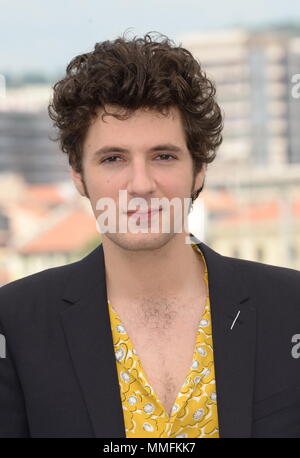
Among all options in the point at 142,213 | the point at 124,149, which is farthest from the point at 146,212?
the point at 124,149

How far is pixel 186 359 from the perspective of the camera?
3305 millimetres

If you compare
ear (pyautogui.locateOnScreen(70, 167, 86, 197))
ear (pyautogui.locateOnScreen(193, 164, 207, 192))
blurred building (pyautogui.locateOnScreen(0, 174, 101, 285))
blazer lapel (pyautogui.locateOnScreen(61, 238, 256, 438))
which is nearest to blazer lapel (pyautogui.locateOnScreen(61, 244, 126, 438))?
blazer lapel (pyautogui.locateOnScreen(61, 238, 256, 438))

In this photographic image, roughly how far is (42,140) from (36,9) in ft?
83.2

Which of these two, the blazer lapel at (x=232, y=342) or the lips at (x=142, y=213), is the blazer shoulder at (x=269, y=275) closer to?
the blazer lapel at (x=232, y=342)

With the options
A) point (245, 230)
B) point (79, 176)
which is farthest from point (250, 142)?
point (79, 176)

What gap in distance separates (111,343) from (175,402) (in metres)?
0.34

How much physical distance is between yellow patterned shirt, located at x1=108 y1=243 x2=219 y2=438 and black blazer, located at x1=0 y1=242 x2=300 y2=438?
0.05 meters

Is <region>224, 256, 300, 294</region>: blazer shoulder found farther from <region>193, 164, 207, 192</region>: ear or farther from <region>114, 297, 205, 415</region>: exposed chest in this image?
<region>193, 164, 207, 192</region>: ear

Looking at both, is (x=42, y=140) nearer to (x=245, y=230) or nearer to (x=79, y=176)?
(x=245, y=230)

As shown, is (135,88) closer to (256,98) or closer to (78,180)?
(78,180)

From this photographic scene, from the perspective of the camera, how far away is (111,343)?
328cm

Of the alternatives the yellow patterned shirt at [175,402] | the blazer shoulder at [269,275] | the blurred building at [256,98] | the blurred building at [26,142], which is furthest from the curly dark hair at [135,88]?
the blurred building at [26,142]

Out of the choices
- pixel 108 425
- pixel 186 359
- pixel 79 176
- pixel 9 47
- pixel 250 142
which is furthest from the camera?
pixel 9 47
